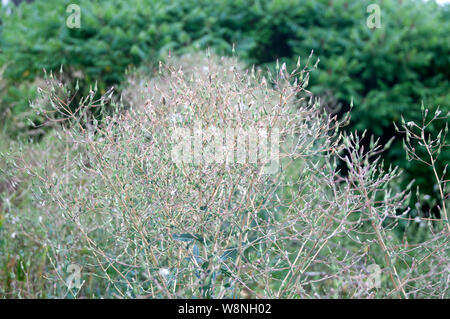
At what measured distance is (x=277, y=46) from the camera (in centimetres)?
668

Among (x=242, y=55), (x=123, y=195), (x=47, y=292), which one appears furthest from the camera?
(x=242, y=55)

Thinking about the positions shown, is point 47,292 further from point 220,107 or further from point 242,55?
point 242,55

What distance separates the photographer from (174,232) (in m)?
2.22

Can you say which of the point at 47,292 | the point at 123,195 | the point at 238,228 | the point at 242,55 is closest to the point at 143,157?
the point at 123,195

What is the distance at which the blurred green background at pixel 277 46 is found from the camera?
19.1ft

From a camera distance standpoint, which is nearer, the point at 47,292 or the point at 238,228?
the point at 238,228

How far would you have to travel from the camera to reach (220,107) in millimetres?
2221

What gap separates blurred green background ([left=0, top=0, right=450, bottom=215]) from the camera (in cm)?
583
